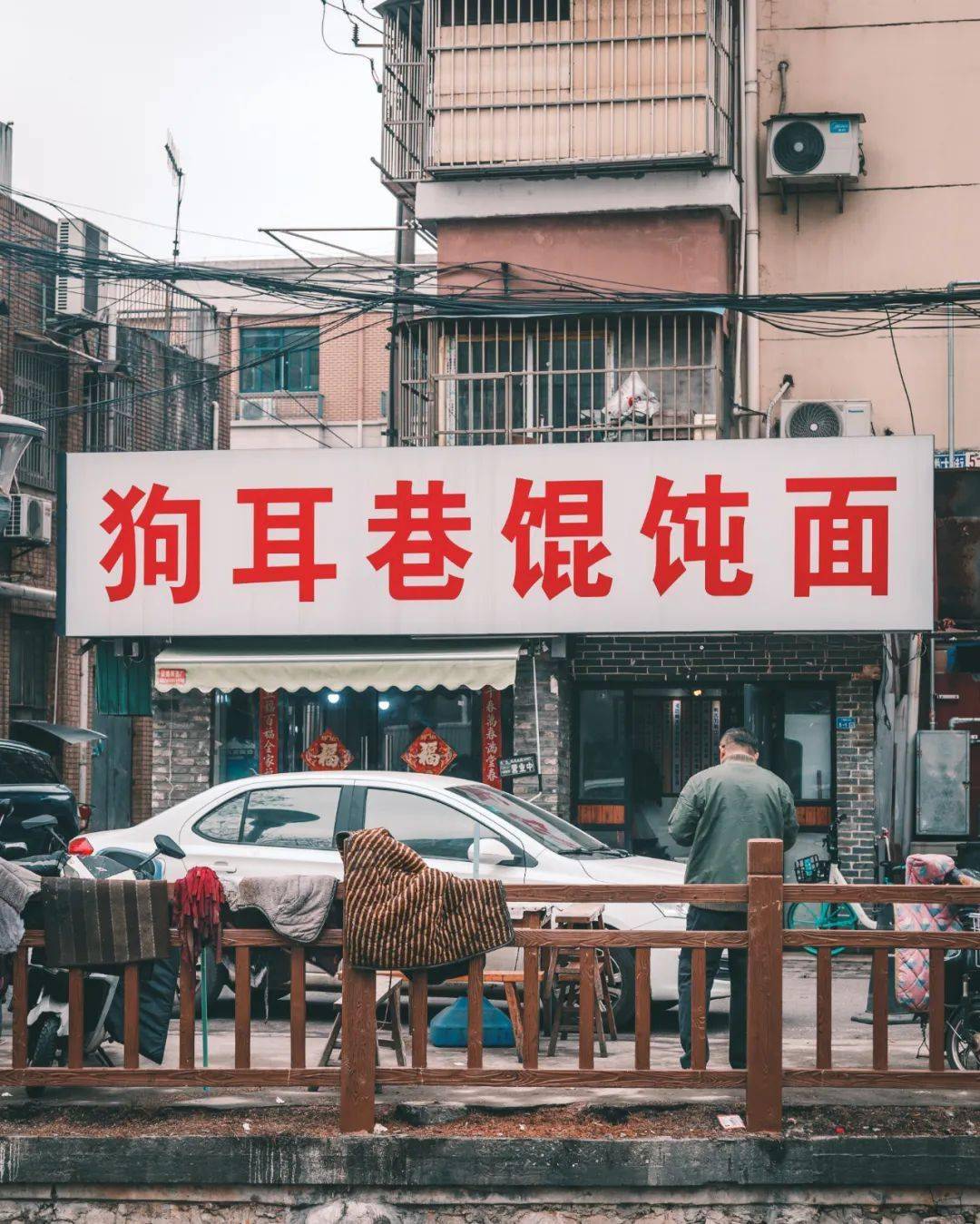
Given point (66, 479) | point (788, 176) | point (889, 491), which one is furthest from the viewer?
point (788, 176)

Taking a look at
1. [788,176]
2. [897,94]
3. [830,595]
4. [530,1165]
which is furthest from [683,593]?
[530,1165]

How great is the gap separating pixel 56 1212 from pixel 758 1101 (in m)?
2.99

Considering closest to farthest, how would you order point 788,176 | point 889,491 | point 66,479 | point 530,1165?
1. point 530,1165
2. point 889,491
3. point 66,479
4. point 788,176

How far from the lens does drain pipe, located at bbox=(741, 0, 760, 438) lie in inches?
713

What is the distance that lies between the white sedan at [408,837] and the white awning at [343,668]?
3335 mm

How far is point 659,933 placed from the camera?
6.95 m

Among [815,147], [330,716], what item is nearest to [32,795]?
[330,716]

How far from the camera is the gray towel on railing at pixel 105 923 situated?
23.6 ft

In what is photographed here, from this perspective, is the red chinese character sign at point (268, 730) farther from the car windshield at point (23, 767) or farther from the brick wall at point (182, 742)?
the car windshield at point (23, 767)

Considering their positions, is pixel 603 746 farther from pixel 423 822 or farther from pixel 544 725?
pixel 423 822

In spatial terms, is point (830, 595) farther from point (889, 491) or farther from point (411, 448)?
point (411, 448)

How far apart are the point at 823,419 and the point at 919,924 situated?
911 cm

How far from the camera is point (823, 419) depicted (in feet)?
57.3

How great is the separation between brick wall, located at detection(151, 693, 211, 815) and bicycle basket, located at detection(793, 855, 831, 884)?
580 cm
